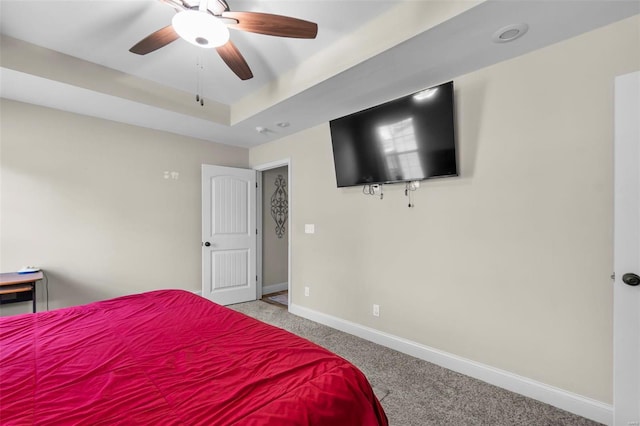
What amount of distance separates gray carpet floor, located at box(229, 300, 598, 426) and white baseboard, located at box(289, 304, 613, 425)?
4 centimetres

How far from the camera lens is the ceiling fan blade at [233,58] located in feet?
6.23

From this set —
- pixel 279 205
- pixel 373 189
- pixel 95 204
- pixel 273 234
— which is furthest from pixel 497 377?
pixel 95 204

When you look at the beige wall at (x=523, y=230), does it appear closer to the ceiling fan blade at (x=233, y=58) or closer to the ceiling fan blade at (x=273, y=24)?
the ceiling fan blade at (x=273, y=24)

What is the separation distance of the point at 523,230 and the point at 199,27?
2.45m

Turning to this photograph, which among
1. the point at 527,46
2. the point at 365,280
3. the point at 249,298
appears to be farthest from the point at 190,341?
the point at 249,298

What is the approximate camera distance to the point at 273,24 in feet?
5.48

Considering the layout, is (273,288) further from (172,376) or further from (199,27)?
(199,27)

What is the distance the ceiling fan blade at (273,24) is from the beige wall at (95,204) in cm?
268

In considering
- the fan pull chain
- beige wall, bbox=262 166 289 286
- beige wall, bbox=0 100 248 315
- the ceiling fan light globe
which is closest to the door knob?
the ceiling fan light globe

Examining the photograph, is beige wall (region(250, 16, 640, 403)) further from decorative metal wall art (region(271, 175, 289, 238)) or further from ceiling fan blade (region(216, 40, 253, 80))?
decorative metal wall art (region(271, 175, 289, 238))

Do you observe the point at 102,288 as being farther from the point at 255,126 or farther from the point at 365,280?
the point at 365,280

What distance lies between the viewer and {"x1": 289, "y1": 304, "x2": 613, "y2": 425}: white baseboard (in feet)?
6.02

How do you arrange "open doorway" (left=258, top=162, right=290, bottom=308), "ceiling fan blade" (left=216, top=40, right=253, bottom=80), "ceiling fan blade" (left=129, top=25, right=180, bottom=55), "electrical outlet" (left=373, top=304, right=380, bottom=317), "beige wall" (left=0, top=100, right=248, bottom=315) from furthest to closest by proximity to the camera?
"open doorway" (left=258, top=162, right=290, bottom=308)
"electrical outlet" (left=373, top=304, right=380, bottom=317)
"beige wall" (left=0, top=100, right=248, bottom=315)
"ceiling fan blade" (left=216, top=40, right=253, bottom=80)
"ceiling fan blade" (left=129, top=25, right=180, bottom=55)

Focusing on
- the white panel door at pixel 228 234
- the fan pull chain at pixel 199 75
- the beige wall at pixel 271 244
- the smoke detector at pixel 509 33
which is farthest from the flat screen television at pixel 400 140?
the beige wall at pixel 271 244
